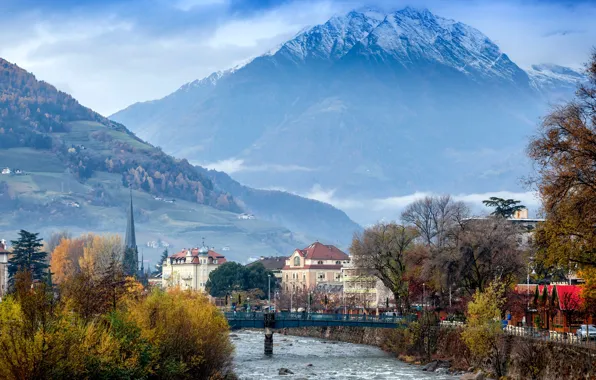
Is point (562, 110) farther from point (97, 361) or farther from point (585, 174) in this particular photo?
point (97, 361)

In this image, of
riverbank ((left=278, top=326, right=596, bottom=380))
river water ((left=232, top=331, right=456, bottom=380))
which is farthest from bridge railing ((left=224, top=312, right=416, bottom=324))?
river water ((left=232, top=331, right=456, bottom=380))

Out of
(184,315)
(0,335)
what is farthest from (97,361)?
(184,315)

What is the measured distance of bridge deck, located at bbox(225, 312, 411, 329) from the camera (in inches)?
4707

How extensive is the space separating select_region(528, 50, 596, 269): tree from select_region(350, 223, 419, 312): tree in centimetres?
6327

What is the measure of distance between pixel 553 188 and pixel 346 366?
48278mm

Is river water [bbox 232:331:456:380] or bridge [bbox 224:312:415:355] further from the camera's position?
bridge [bbox 224:312:415:355]

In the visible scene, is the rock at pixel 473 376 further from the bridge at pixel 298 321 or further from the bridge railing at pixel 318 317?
the bridge railing at pixel 318 317

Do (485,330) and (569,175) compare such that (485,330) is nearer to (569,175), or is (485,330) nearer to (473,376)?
(473,376)

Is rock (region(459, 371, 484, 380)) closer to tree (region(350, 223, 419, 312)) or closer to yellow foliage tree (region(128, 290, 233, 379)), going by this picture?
yellow foliage tree (region(128, 290, 233, 379))

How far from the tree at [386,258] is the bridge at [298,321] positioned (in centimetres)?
386

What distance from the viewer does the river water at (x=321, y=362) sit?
9312 cm

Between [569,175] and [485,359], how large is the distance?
32.7 meters

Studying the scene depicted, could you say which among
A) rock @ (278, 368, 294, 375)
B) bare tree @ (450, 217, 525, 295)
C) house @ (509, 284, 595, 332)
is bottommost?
rock @ (278, 368, 294, 375)

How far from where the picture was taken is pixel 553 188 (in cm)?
5806
